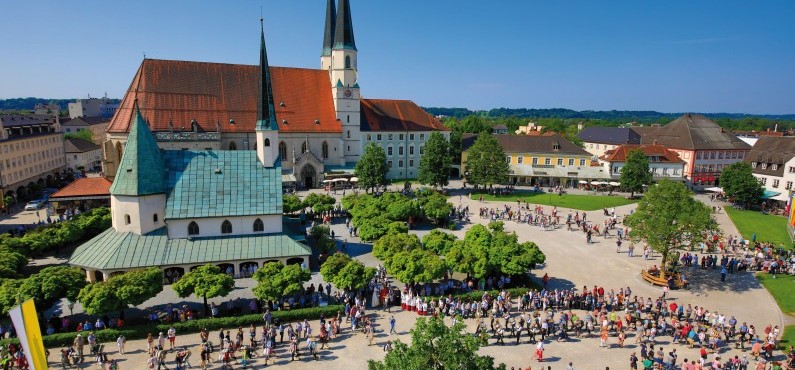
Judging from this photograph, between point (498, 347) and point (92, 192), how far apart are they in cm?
4898

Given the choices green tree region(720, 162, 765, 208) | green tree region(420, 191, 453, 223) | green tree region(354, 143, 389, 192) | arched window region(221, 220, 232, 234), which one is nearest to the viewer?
arched window region(221, 220, 232, 234)

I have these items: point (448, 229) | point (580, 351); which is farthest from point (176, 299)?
point (448, 229)

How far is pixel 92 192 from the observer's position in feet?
176

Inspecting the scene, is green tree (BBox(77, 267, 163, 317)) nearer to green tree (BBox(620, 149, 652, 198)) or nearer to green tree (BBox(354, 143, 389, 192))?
green tree (BBox(354, 143, 389, 192))

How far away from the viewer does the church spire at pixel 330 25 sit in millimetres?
79438

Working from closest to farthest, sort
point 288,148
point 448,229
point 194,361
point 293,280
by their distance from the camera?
point 194,361, point 293,280, point 448,229, point 288,148

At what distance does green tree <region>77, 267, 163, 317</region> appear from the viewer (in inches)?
976

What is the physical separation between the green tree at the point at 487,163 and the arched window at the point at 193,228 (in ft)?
140

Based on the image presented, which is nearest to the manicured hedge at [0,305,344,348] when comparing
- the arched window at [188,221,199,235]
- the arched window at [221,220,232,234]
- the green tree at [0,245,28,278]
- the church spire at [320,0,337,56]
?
the green tree at [0,245,28,278]

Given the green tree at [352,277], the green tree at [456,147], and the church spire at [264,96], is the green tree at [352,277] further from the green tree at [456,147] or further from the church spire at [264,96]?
the green tree at [456,147]

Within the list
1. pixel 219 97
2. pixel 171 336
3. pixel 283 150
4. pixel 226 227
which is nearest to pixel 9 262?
pixel 226 227

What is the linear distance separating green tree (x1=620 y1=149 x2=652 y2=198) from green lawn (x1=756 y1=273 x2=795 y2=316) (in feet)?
102

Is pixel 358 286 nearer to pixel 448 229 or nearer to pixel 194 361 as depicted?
pixel 194 361

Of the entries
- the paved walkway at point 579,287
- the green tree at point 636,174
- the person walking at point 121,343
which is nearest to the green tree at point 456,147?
the green tree at point 636,174
